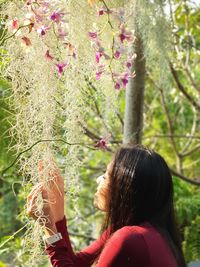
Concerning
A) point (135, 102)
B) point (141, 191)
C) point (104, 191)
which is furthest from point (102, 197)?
point (135, 102)

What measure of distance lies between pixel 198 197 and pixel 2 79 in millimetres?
1735

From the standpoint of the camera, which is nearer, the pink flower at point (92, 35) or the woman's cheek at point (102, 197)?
the pink flower at point (92, 35)

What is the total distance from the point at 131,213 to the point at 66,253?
0.19m

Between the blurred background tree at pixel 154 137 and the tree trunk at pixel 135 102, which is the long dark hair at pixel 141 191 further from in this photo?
the tree trunk at pixel 135 102

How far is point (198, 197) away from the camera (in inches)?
121

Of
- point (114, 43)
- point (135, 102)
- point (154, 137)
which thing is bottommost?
point (154, 137)

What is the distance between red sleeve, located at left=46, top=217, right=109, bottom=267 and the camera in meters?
1.47

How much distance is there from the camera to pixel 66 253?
58.8 inches

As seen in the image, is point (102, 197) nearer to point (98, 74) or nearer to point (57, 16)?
point (98, 74)

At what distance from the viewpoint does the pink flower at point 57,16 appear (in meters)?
1.32

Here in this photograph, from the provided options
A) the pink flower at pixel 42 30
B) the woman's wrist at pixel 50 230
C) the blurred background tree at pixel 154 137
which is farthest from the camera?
the blurred background tree at pixel 154 137

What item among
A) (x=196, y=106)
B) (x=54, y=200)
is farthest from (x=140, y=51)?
(x=196, y=106)

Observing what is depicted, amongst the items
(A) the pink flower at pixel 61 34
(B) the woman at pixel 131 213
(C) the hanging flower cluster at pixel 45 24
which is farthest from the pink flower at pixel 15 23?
(B) the woman at pixel 131 213

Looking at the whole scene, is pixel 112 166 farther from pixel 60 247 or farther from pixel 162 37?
pixel 162 37
